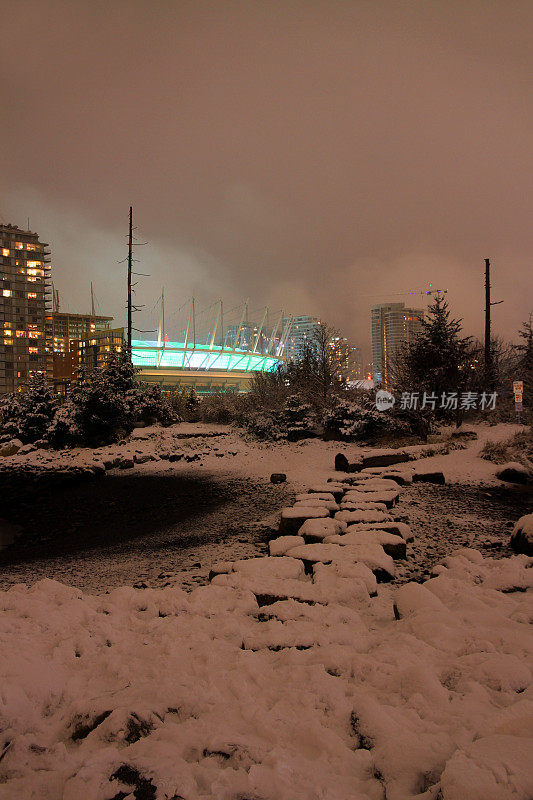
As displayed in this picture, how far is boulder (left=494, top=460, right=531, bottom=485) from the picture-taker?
8.16 m

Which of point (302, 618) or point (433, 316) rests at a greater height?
point (433, 316)

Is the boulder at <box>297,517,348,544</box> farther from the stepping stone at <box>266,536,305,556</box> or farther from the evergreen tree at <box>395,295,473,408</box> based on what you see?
the evergreen tree at <box>395,295,473,408</box>

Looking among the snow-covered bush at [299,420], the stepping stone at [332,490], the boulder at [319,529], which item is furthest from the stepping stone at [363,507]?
the snow-covered bush at [299,420]

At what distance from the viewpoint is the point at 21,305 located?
83.7m

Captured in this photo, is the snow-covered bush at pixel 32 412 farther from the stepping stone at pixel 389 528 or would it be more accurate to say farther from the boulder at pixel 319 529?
the stepping stone at pixel 389 528

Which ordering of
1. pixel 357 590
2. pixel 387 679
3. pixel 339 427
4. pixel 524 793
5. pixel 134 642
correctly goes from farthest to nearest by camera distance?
pixel 339 427 → pixel 357 590 → pixel 134 642 → pixel 387 679 → pixel 524 793

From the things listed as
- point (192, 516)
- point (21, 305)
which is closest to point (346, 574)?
point (192, 516)

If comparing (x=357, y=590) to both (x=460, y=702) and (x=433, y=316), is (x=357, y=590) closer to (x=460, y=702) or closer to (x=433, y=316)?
(x=460, y=702)

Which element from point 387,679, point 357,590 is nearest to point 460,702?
point 387,679

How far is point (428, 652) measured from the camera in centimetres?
223

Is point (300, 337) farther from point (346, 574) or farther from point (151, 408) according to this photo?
point (346, 574)

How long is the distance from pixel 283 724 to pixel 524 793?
0.87m

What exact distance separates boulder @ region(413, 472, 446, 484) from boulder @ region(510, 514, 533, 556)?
380 cm

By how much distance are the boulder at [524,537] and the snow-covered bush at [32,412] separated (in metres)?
16.6
